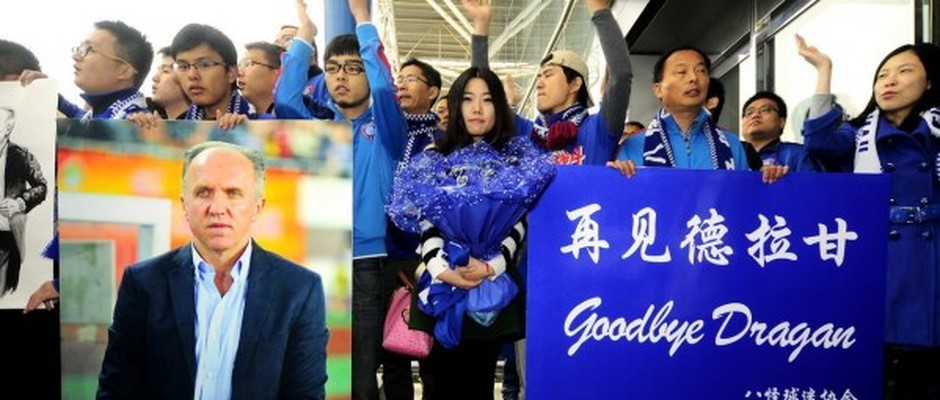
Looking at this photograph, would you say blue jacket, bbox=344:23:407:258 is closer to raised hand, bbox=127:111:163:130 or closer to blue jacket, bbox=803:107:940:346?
raised hand, bbox=127:111:163:130

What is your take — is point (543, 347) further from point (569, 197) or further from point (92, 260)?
point (92, 260)

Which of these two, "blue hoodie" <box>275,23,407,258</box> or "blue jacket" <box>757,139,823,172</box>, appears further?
"blue jacket" <box>757,139,823,172</box>

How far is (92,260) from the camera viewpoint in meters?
2.44

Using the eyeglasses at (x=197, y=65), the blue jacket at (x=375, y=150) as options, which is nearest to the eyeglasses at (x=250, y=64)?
the eyeglasses at (x=197, y=65)

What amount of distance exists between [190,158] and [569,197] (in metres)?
1.17

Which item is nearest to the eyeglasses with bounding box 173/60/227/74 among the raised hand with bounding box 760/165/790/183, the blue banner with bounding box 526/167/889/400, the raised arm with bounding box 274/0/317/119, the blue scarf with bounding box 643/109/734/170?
the raised arm with bounding box 274/0/317/119

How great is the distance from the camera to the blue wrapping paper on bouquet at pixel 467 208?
8.07 ft

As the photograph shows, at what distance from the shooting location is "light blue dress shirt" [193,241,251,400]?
7.77 feet

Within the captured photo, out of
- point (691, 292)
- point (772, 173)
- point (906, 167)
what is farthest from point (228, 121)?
point (906, 167)

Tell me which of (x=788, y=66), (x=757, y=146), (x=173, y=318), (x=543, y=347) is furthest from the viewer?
(x=788, y=66)

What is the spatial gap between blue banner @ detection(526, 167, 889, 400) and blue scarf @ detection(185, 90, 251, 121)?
45.7 inches

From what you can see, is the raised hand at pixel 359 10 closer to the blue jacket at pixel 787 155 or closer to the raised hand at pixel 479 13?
the raised hand at pixel 479 13

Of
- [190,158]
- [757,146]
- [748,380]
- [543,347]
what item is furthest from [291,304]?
[757,146]

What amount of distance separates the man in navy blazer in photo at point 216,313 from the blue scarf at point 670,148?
1.34 metres
